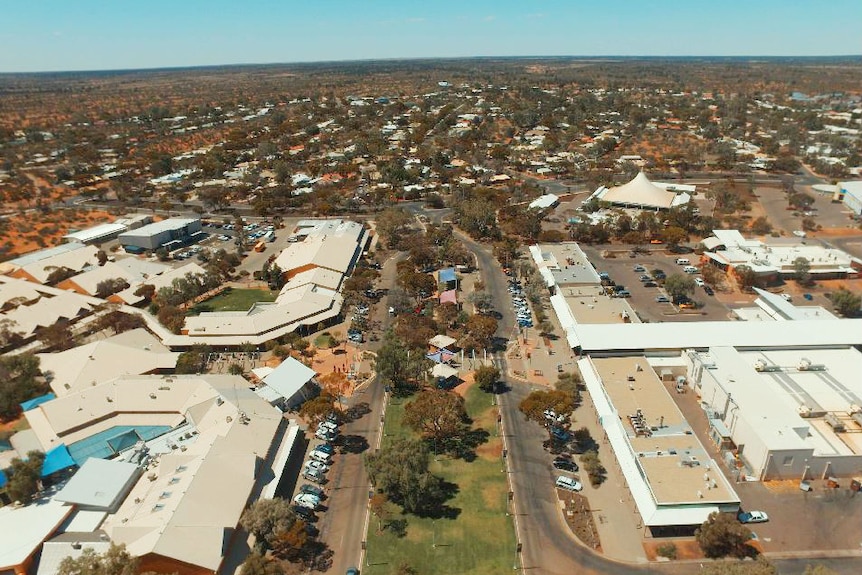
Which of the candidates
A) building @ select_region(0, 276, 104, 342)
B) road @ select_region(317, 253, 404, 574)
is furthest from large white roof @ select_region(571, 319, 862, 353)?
building @ select_region(0, 276, 104, 342)

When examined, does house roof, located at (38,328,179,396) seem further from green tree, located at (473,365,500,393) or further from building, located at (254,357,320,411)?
green tree, located at (473,365,500,393)

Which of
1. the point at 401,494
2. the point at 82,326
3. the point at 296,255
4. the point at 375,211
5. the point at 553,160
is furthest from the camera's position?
the point at 553,160

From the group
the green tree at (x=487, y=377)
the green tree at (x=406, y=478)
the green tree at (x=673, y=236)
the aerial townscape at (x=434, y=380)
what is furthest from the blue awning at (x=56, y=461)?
the green tree at (x=673, y=236)

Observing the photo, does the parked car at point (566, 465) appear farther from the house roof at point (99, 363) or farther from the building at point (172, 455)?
the house roof at point (99, 363)

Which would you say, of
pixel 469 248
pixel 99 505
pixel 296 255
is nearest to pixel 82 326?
pixel 296 255

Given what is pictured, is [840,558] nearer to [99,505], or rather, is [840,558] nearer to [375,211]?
[99,505]

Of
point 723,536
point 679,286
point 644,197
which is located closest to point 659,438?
point 723,536
